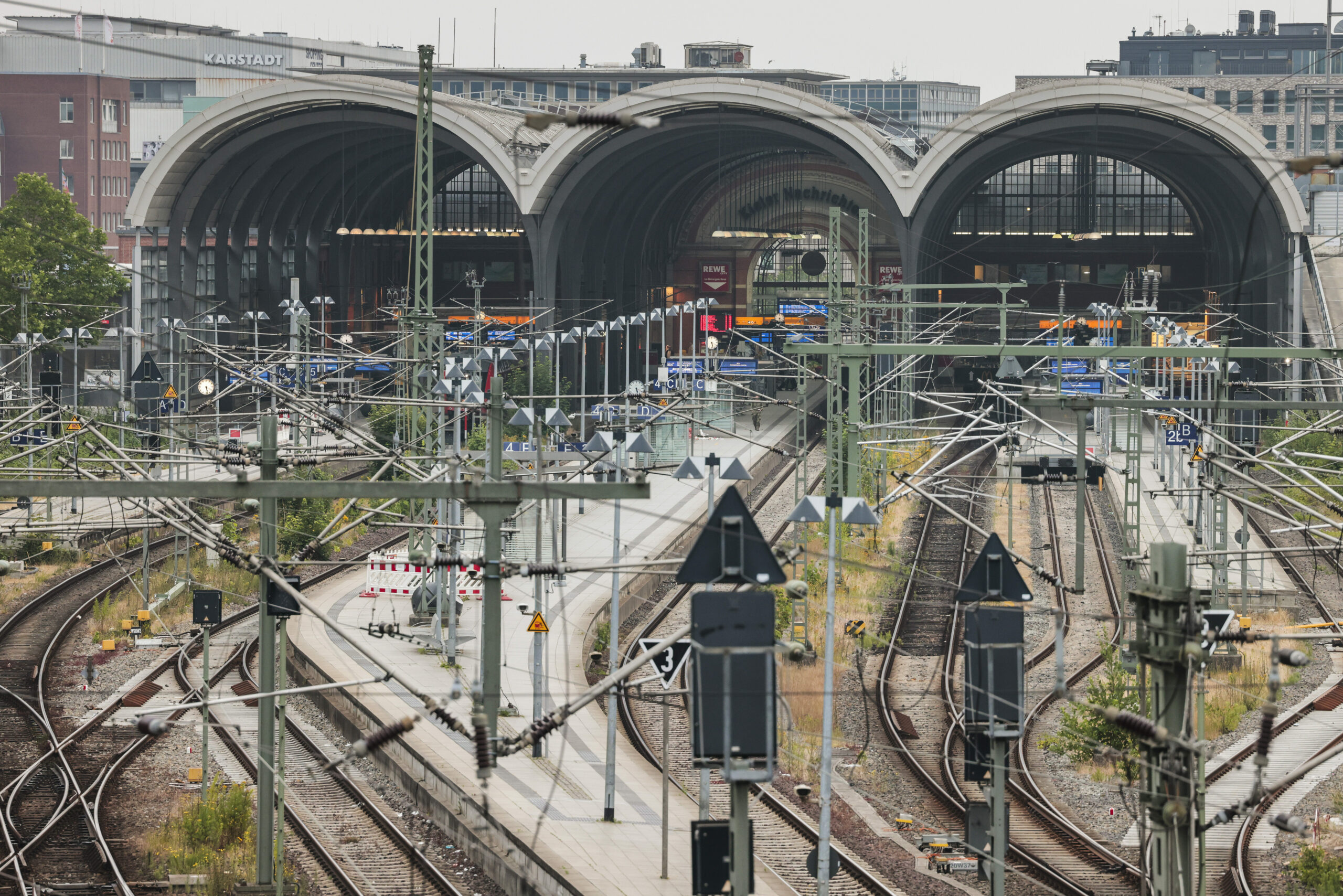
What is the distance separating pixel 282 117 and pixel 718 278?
32656 millimetres

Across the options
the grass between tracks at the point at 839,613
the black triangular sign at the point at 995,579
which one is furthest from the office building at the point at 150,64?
the black triangular sign at the point at 995,579

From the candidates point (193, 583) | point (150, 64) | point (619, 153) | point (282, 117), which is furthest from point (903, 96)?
point (193, 583)

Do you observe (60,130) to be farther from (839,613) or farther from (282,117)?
(839,613)

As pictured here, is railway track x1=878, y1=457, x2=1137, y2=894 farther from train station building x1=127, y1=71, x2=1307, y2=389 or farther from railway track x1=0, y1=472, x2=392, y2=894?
train station building x1=127, y1=71, x2=1307, y2=389

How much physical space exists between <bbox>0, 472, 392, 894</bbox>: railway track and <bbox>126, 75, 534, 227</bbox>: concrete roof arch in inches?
1326

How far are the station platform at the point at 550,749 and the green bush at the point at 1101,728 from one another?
5.22 meters

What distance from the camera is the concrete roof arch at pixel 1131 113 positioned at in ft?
197

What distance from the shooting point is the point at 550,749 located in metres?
23.3

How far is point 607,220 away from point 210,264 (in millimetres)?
19312

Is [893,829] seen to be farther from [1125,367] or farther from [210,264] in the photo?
[210,264]

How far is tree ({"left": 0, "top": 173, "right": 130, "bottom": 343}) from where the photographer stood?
204ft

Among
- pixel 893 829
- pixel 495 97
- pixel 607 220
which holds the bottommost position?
pixel 893 829

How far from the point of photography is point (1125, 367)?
55062mm

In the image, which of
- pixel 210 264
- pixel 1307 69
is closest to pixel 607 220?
pixel 210 264
